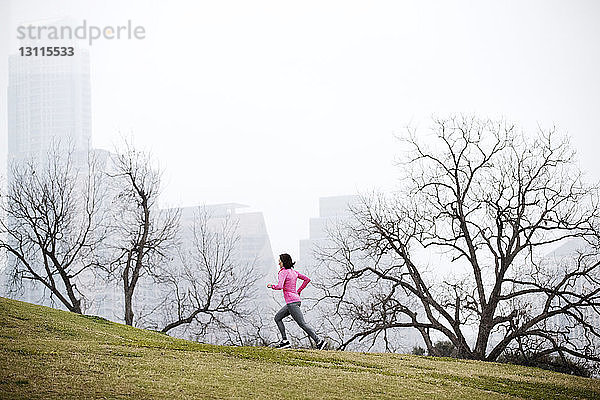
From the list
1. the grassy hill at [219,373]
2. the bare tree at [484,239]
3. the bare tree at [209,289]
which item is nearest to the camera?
the grassy hill at [219,373]

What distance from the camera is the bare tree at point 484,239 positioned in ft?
76.4

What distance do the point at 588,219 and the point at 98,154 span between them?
28.4m

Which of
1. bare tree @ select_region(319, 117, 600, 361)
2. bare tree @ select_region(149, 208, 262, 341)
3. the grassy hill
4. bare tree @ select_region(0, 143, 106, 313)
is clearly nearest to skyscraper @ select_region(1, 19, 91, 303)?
bare tree @ select_region(149, 208, 262, 341)

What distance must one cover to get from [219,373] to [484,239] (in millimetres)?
16431

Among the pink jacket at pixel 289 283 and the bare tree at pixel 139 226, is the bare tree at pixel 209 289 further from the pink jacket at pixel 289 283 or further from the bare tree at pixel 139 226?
the pink jacket at pixel 289 283

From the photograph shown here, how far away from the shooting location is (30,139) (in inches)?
2490

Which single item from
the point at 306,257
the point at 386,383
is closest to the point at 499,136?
the point at 386,383

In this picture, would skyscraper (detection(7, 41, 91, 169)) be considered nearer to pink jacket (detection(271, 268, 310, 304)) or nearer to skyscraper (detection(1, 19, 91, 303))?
skyscraper (detection(1, 19, 91, 303))

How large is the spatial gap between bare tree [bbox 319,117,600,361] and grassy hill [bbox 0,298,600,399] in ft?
28.6

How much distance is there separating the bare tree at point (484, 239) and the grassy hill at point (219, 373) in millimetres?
8721

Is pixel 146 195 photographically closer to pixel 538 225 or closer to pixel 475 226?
pixel 475 226

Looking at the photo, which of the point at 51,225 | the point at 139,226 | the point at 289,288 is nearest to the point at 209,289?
the point at 139,226

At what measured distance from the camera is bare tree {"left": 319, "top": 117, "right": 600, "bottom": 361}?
76.4 feet

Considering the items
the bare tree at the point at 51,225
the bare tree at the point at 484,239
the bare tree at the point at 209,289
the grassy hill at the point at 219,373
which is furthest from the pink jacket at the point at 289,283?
the bare tree at the point at 51,225
